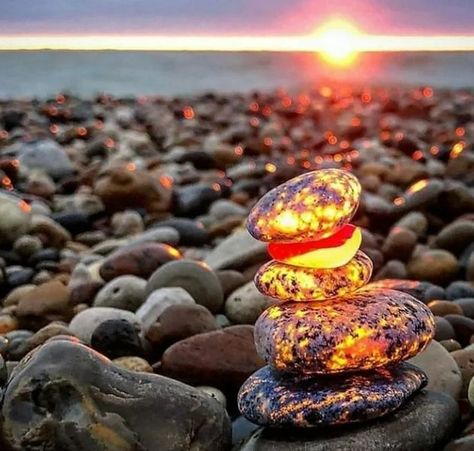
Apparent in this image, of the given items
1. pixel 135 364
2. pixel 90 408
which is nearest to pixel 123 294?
pixel 135 364

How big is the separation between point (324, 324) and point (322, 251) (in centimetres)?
18

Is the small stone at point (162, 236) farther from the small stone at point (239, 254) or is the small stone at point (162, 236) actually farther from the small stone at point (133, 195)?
the small stone at point (133, 195)

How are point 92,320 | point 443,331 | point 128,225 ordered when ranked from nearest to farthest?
point 443,331
point 92,320
point 128,225

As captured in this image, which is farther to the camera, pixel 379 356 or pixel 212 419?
pixel 212 419

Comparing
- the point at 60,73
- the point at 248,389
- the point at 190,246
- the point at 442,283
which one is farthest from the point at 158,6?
the point at 60,73

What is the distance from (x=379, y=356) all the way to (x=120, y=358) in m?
1.04

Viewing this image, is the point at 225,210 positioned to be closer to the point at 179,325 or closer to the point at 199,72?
the point at 179,325

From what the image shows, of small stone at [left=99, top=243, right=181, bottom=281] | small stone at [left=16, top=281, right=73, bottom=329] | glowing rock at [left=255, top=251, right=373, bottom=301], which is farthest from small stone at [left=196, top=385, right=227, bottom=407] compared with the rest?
small stone at [left=99, top=243, right=181, bottom=281]

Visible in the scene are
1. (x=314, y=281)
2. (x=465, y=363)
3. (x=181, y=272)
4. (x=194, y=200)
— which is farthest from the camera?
(x=194, y=200)

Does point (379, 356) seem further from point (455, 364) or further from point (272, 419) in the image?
point (455, 364)

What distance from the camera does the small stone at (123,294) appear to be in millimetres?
3338

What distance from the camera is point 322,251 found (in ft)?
6.63

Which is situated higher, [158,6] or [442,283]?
[158,6]

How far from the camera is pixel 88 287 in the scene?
352cm
